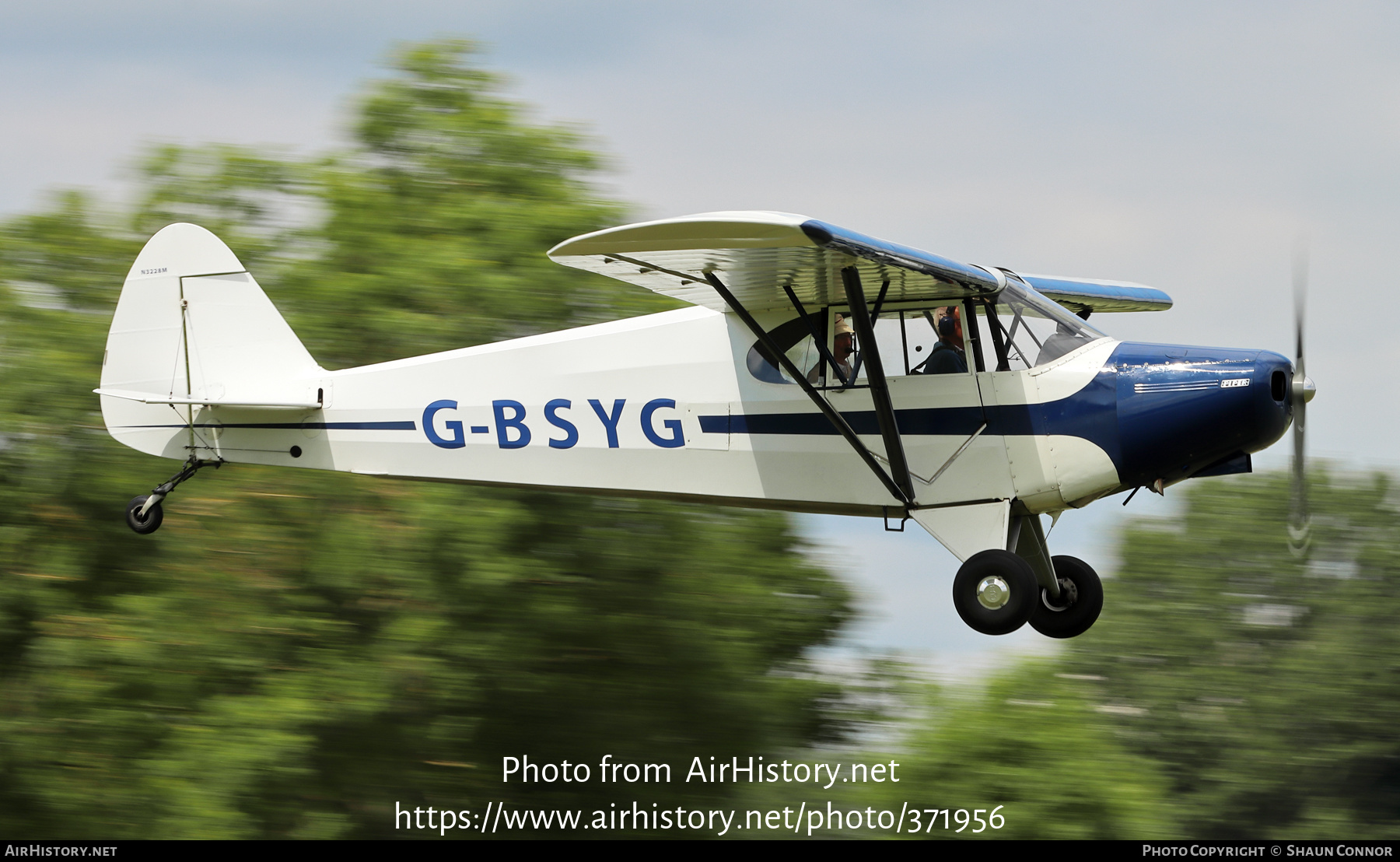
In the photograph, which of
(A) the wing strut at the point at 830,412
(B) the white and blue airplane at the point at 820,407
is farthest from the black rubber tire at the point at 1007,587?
(A) the wing strut at the point at 830,412

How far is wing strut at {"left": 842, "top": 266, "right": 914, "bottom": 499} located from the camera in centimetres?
802

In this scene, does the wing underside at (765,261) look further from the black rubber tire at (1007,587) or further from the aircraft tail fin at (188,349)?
the aircraft tail fin at (188,349)

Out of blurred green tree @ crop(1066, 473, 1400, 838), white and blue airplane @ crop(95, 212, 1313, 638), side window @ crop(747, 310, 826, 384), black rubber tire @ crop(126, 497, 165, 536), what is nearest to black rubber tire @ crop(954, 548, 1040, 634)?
white and blue airplane @ crop(95, 212, 1313, 638)

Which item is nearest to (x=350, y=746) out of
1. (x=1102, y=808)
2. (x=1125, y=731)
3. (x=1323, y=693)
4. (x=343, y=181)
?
(x=343, y=181)

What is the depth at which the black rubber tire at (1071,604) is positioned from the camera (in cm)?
926

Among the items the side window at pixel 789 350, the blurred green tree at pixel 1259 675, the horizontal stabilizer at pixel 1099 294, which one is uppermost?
the side window at pixel 789 350

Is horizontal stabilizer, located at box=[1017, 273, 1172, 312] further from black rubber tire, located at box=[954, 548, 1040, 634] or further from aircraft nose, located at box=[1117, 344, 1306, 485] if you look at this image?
black rubber tire, located at box=[954, 548, 1040, 634]

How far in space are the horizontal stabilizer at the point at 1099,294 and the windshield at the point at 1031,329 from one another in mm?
1839

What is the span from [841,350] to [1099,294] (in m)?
3.31

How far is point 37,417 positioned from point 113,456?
0.99 metres

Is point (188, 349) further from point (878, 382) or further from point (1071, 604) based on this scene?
point (1071, 604)

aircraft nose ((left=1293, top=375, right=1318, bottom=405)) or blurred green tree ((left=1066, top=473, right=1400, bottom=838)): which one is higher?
aircraft nose ((left=1293, top=375, right=1318, bottom=405))

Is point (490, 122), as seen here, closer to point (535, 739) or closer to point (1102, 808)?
point (535, 739)

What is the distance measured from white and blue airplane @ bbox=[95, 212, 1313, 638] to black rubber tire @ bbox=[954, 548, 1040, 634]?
0.01 metres
